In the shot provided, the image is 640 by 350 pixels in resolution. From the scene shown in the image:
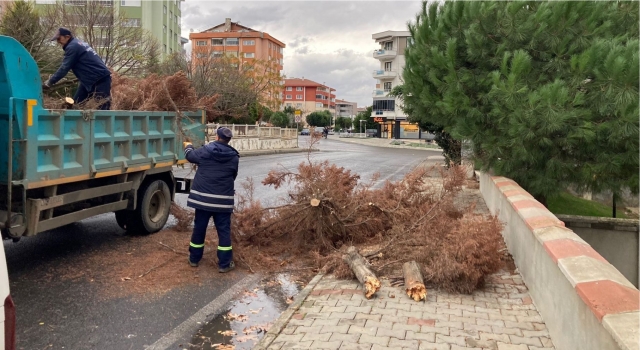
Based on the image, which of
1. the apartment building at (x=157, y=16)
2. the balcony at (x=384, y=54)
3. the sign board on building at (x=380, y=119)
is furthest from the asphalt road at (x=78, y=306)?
the balcony at (x=384, y=54)

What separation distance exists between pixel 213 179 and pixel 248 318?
1.94 meters

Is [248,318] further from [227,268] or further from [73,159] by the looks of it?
[73,159]

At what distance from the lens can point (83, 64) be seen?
754 cm

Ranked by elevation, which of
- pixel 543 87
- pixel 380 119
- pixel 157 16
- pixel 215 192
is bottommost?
pixel 215 192

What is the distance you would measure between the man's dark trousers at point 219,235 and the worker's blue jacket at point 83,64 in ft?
8.67

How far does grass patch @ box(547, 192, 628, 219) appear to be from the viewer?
14.8 meters

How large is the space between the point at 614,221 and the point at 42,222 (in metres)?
9.67

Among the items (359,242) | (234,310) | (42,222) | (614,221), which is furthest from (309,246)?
(614,221)

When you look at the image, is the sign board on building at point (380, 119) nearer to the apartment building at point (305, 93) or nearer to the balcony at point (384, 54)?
the balcony at point (384, 54)

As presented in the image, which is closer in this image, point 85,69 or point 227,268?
point 227,268

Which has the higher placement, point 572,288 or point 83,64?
point 83,64

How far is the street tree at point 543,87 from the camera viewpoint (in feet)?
26.3

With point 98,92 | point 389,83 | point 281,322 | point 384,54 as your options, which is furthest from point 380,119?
point 281,322

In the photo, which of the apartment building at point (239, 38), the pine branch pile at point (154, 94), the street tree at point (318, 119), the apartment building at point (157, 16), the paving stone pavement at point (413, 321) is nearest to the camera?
the paving stone pavement at point (413, 321)
